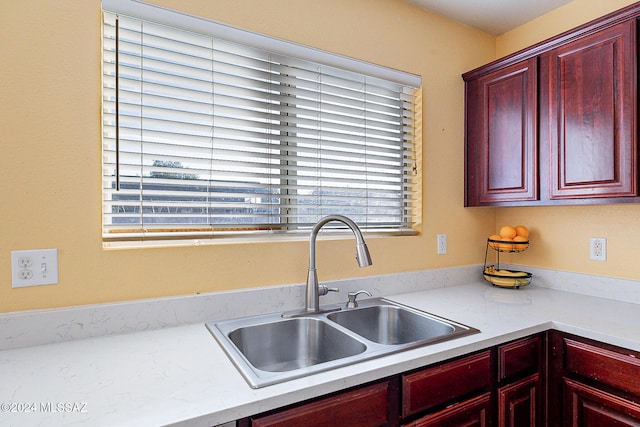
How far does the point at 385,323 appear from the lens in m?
1.66

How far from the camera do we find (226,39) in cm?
150

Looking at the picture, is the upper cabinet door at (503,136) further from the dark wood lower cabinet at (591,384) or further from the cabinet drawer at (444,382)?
the cabinet drawer at (444,382)

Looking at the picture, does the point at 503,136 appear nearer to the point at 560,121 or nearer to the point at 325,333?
the point at 560,121

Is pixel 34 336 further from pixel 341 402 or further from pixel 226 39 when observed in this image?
pixel 226 39

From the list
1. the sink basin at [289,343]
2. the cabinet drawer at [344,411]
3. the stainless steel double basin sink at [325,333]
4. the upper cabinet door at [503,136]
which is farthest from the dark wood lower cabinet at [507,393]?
the upper cabinet door at [503,136]

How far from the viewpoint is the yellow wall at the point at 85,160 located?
116 centimetres

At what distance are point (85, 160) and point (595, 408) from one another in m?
2.06

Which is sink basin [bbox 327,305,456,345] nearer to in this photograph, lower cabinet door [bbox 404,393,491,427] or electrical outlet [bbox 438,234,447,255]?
lower cabinet door [bbox 404,393,491,427]

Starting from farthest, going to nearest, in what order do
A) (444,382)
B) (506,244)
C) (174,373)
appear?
(506,244)
(444,382)
(174,373)

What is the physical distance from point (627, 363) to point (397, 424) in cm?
84

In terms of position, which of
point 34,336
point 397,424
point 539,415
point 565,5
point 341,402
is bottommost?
point 539,415

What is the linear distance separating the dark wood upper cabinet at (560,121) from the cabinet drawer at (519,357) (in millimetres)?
724

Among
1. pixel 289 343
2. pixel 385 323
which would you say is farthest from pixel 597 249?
pixel 289 343

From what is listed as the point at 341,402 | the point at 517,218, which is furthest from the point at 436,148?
the point at 341,402
